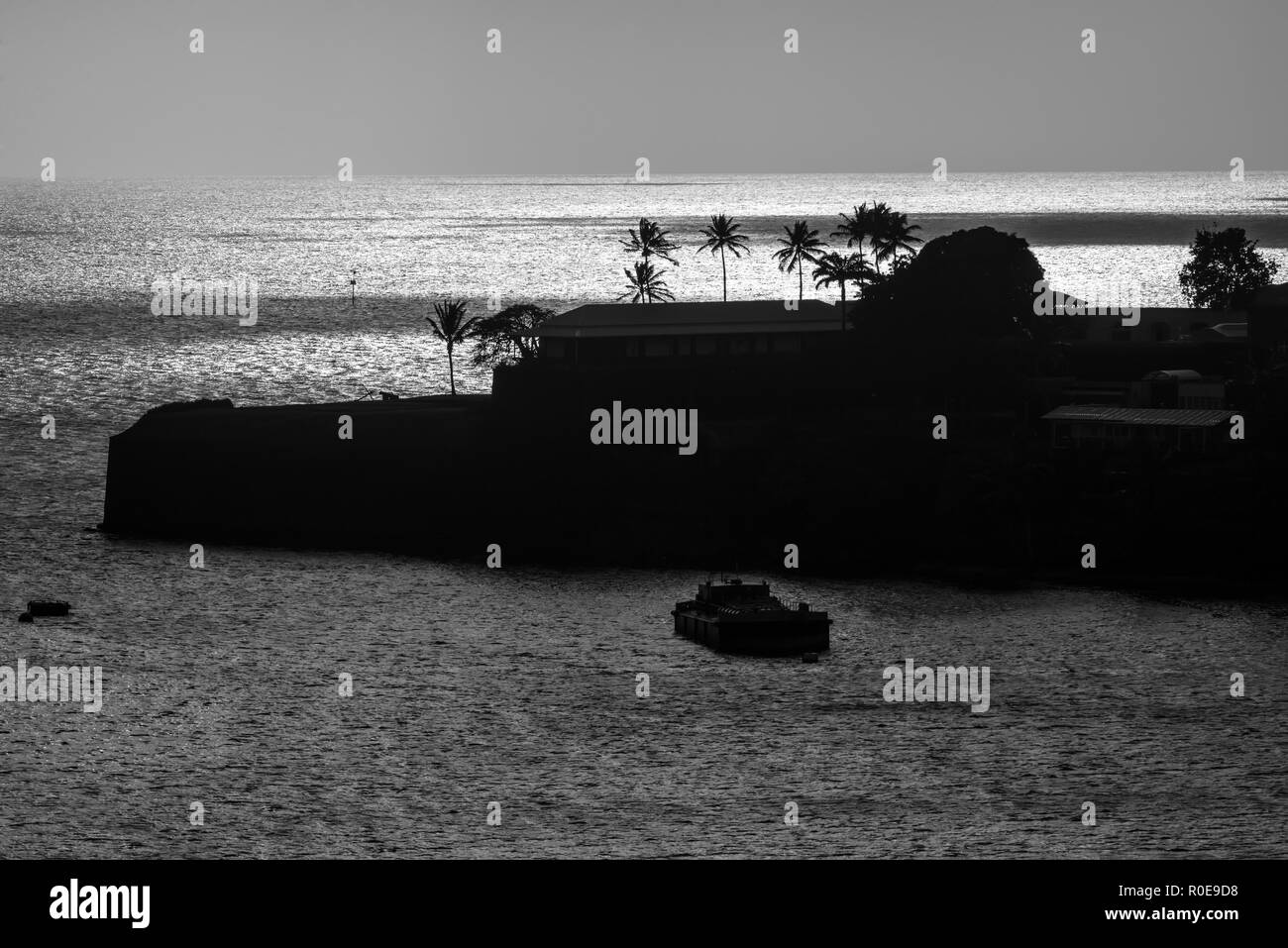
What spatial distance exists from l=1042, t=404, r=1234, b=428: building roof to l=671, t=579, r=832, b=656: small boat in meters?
31.3

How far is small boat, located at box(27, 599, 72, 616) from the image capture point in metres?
75.5

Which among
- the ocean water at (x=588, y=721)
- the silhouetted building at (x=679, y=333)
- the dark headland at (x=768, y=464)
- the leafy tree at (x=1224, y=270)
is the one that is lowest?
the ocean water at (x=588, y=721)

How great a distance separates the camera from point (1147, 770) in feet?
175

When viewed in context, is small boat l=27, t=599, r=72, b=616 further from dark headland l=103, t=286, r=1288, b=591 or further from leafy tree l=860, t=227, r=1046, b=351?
leafy tree l=860, t=227, r=1046, b=351

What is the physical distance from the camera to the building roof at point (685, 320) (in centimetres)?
10412

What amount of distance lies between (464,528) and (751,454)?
1583 cm

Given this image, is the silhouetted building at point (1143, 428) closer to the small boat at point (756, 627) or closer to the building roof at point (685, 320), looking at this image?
the building roof at point (685, 320)

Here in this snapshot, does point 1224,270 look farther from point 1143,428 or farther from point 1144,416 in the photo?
point 1143,428

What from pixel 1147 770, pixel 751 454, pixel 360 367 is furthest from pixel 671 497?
pixel 360 367

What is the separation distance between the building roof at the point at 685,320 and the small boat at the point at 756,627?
36.5m

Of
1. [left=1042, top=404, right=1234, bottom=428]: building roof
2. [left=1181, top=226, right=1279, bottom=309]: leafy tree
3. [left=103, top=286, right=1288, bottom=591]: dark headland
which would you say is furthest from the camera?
[left=1181, top=226, right=1279, bottom=309]: leafy tree

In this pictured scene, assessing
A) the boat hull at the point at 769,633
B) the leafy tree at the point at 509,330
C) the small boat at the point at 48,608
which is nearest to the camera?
the boat hull at the point at 769,633

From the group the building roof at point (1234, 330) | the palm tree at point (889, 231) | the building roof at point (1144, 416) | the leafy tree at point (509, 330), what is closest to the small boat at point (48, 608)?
the leafy tree at point (509, 330)

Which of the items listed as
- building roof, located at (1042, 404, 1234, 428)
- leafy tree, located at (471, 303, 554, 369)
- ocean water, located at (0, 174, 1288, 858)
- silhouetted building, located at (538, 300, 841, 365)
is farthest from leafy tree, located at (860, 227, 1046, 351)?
leafy tree, located at (471, 303, 554, 369)
